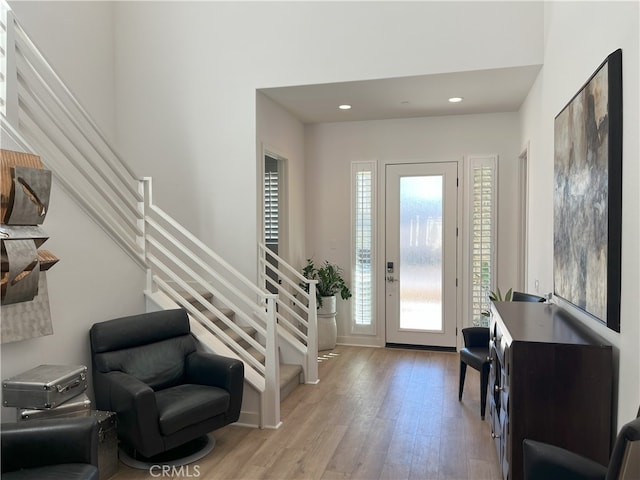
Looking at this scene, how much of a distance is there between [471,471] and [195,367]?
1.92 m

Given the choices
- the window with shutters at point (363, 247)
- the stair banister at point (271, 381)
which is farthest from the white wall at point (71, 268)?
the window with shutters at point (363, 247)

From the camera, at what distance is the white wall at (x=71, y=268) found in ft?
9.35

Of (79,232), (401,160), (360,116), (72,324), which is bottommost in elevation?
(72,324)

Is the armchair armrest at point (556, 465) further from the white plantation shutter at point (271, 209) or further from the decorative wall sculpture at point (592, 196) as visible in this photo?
the white plantation shutter at point (271, 209)

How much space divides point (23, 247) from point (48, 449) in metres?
1.02

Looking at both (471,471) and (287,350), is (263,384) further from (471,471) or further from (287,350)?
(471,471)

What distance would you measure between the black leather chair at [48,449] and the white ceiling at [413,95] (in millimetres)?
3378

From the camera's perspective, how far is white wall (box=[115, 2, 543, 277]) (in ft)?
13.2

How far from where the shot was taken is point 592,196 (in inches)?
90.2

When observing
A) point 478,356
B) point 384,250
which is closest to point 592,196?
point 478,356

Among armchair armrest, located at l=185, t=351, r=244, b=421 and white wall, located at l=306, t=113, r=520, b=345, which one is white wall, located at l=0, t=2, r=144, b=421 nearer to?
armchair armrest, located at l=185, t=351, r=244, b=421

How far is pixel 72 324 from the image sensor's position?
→ 3.02 meters

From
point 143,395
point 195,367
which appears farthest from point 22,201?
point 195,367

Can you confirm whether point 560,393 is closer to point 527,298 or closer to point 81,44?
point 527,298
